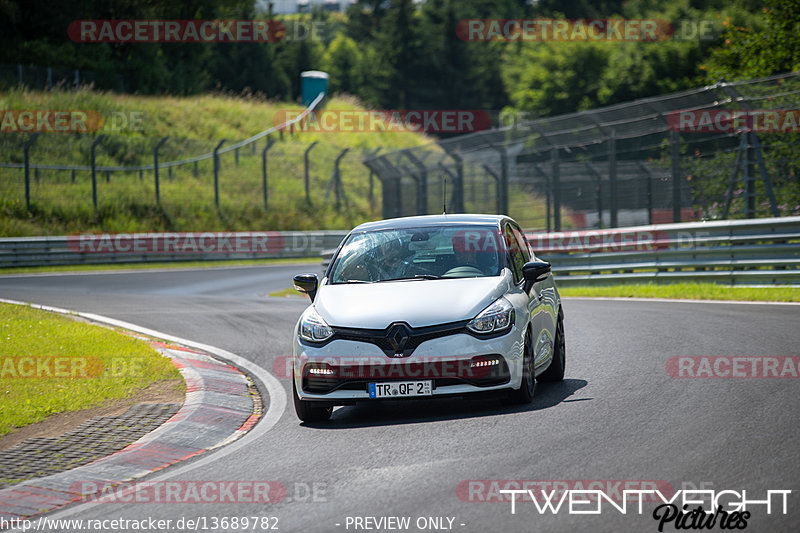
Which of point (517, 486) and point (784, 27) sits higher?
point (784, 27)

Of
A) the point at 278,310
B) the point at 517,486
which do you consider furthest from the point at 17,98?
the point at 517,486

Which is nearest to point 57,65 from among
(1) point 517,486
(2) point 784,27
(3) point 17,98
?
(3) point 17,98

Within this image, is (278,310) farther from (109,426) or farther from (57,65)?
(57,65)

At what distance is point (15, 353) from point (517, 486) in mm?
7113

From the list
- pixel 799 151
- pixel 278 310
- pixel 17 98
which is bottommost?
pixel 278 310

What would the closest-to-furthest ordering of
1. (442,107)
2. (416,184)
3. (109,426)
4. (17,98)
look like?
(109,426) < (416,184) < (17,98) < (442,107)

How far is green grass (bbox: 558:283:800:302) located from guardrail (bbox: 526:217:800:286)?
0.21 m

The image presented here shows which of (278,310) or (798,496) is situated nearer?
(798,496)

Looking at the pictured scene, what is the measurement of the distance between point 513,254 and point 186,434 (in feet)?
10.6

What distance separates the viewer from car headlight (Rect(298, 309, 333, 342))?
7812 millimetres

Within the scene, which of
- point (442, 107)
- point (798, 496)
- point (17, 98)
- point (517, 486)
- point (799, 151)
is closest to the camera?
point (798, 496)

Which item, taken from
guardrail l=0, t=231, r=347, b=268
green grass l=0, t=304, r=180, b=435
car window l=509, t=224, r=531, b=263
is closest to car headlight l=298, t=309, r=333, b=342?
green grass l=0, t=304, r=180, b=435

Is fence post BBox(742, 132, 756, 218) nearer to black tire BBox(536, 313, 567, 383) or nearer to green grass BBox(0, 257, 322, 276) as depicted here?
black tire BBox(536, 313, 567, 383)

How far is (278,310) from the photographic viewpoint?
16.9m
